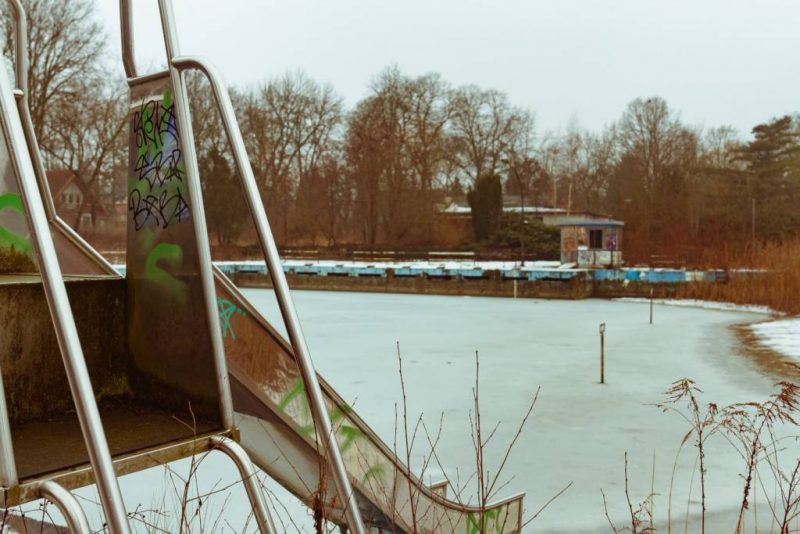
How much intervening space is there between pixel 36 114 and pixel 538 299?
19911mm

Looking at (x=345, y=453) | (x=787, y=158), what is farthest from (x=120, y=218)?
(x=345, y=453)

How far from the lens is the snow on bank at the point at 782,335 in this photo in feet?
58.2

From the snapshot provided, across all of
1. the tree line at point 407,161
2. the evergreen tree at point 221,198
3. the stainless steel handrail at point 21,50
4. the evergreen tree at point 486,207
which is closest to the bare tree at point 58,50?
the tree line at point 407,161

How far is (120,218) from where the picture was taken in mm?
44906

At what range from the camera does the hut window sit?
37.5 m

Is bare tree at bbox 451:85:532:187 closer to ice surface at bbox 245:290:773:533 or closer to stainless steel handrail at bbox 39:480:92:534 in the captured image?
ice surface at bbox 245:290:773:533

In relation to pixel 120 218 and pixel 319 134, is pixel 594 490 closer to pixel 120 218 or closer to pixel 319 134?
pixel 120 218

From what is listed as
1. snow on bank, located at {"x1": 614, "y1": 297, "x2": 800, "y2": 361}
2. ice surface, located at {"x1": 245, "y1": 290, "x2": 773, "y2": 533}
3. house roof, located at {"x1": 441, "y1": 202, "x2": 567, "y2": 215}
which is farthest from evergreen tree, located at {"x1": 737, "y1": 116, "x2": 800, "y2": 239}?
ice surface, located at {"x1": 245, "y1": 290, "x2": 773, "y2": 533}

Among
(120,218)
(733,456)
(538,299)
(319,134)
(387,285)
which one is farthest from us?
(319,134)

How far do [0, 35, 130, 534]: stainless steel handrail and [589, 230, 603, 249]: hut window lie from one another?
36873 mm

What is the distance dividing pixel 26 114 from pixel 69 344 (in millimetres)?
2285

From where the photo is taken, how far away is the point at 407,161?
5150cm

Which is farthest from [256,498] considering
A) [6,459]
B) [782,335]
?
[782,335]

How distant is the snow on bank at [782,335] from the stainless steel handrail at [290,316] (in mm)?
16492
